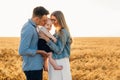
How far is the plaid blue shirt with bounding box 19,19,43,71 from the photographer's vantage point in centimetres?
679

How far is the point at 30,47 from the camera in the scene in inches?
271

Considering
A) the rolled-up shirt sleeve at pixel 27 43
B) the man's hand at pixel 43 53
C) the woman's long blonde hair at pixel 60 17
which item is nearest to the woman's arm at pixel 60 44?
the woman's long blonde hair at pixel 60 17

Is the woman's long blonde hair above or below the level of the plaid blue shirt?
above

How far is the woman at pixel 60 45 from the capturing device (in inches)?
284

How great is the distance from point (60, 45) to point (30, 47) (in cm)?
58

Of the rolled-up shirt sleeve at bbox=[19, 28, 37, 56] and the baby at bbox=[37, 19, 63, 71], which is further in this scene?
the baby at bbox=[37, 19, 63, 71]

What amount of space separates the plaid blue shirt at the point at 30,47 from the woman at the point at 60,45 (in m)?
0.26

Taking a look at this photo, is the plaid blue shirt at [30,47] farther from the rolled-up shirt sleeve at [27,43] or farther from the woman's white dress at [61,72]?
the woman's white dress at [61,72]

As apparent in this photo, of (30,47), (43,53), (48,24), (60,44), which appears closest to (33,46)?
(30,47)

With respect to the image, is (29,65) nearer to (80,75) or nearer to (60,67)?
(60,67)

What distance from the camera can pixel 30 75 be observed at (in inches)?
273

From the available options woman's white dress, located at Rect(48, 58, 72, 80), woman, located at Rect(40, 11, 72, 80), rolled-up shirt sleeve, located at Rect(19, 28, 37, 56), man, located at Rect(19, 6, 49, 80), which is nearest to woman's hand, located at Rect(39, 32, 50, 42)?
woman, located at Rect(40, 11, 72, 80)

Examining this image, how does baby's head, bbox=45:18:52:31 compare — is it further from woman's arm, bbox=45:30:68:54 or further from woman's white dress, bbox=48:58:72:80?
woman's white dress, bbox=48:58:72:80

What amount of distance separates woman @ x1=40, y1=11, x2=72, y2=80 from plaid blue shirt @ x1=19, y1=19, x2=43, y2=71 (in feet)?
0.86
